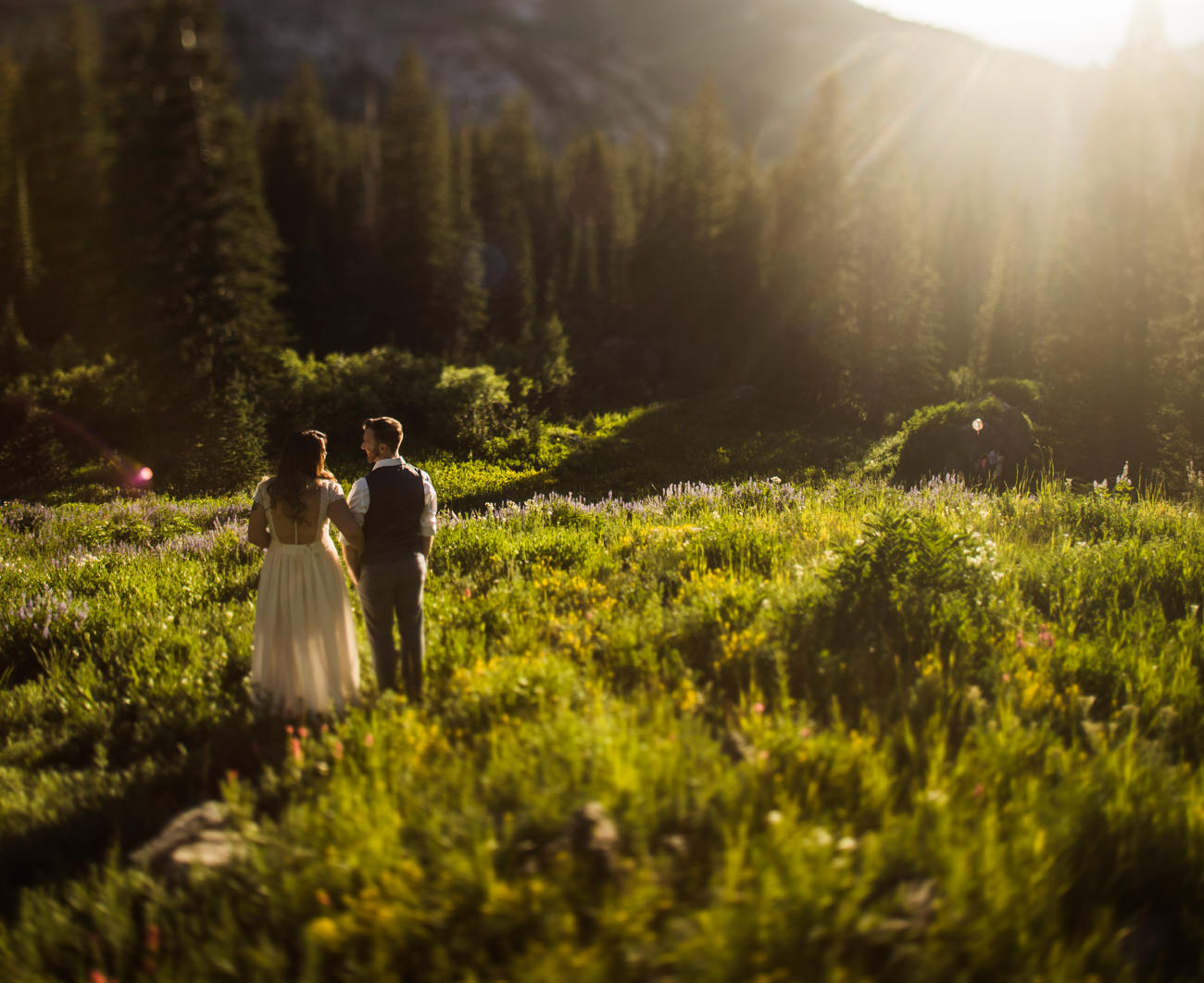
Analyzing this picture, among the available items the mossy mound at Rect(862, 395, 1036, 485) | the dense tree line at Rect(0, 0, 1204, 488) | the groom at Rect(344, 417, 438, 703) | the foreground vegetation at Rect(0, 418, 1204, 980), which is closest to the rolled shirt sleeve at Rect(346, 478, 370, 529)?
the groom at Rect(344, 417, 438, 703)

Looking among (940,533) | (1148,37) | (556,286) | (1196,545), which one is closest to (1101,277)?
(1148,37)

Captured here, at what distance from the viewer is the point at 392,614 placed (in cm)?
504

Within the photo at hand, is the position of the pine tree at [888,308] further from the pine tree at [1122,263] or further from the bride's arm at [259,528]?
the bride's arm at [259,528]

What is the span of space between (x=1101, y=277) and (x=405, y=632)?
1176 inches

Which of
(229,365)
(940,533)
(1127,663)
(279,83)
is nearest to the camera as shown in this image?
(1127,663)

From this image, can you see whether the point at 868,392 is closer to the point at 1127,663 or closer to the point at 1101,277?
the point at 1101,277

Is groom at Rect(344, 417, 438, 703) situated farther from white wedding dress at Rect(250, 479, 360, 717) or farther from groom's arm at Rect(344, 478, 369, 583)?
white wedding dress at Rect(250, 479, 360, 717)

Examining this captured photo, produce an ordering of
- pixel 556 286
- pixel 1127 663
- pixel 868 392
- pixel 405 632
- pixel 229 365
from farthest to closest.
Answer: pixel 556 286 < pixel 868 392 < pixel 229 365 < pixel 405 632 < pixel 1127 663

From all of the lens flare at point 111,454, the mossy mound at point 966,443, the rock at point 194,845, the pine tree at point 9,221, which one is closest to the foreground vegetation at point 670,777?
the rock at point 194,845

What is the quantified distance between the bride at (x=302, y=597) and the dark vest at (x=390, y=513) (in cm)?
12

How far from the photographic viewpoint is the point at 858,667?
4.56m

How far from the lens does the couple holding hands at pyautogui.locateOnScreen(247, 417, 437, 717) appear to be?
4914 millimetres

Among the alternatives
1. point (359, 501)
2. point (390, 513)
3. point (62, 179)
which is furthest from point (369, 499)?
point (62, 179)

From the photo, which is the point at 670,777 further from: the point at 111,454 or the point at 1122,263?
the point at 1122,263
